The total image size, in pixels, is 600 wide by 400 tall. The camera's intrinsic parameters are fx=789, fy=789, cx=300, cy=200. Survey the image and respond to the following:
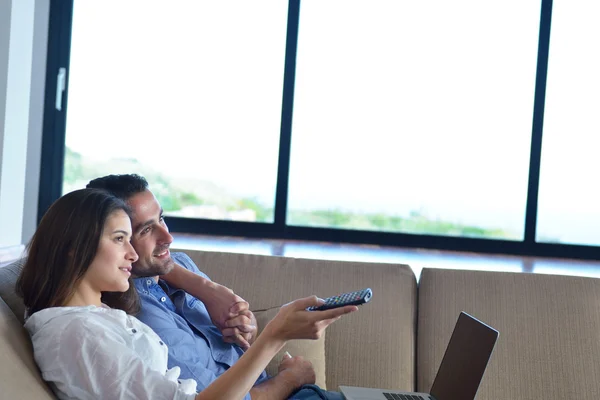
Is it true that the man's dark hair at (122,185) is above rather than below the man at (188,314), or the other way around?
above

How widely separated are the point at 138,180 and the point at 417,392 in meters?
0.89

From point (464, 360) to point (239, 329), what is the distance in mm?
526

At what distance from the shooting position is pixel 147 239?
1.79 metres

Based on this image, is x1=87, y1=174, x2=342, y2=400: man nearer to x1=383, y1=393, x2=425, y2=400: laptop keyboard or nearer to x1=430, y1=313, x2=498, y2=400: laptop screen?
x1=383, y1=393, x2=425, y2=400: laptop keyboard

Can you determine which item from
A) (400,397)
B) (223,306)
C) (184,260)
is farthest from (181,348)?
(400,397)

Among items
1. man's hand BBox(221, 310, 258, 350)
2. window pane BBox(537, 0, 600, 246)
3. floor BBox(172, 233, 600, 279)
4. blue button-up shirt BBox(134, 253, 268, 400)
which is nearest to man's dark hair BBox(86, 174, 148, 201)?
blue button-up shirt BBox(134, 253, 268, 400)

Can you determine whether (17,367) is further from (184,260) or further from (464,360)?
(464,360)

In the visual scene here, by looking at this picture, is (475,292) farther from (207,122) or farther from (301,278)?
(207,122)

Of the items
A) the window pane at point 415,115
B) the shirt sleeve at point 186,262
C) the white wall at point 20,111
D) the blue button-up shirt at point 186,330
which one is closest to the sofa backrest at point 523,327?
the blue button-up shirt at point 186,330

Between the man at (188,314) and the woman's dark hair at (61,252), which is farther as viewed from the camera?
the man at (188,314)

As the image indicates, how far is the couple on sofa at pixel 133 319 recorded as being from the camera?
129 centimetres

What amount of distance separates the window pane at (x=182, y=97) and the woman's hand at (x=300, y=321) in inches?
178

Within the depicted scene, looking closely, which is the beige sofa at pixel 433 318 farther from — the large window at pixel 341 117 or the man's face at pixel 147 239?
the large window at pixel 341 117

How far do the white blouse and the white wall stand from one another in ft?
11.6
